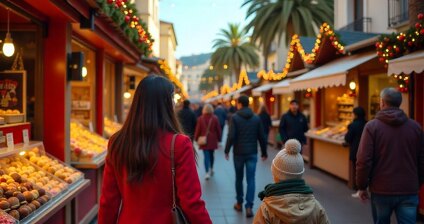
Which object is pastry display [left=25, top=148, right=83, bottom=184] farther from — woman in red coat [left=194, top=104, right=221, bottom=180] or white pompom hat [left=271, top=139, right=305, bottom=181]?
woman in red coat [left=194, top=104, right=221, bottom=180]

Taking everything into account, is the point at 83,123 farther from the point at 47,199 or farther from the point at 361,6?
the point at 361,6

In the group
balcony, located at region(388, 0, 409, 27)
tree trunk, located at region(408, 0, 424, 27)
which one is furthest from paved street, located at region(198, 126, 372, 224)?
balcony, located at region(388, 0, 409, 27)

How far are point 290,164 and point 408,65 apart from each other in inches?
165

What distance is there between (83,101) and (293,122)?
186 inches

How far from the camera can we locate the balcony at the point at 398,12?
41.6 ft

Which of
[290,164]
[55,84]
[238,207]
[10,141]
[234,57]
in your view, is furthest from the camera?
[234,57]

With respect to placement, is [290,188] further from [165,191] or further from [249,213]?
[249,213]

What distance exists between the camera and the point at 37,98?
6.54 meters

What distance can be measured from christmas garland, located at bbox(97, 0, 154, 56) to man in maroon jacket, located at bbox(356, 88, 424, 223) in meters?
4.28

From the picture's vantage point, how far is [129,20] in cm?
937

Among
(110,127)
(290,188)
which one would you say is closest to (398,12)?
(110,127)

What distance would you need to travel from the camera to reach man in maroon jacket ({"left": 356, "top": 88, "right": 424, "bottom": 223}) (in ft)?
14.9

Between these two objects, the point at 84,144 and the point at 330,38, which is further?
the point at 330,38

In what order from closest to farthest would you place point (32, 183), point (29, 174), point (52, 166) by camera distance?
point (32, 183), point (29, 174), point (52, 166)
